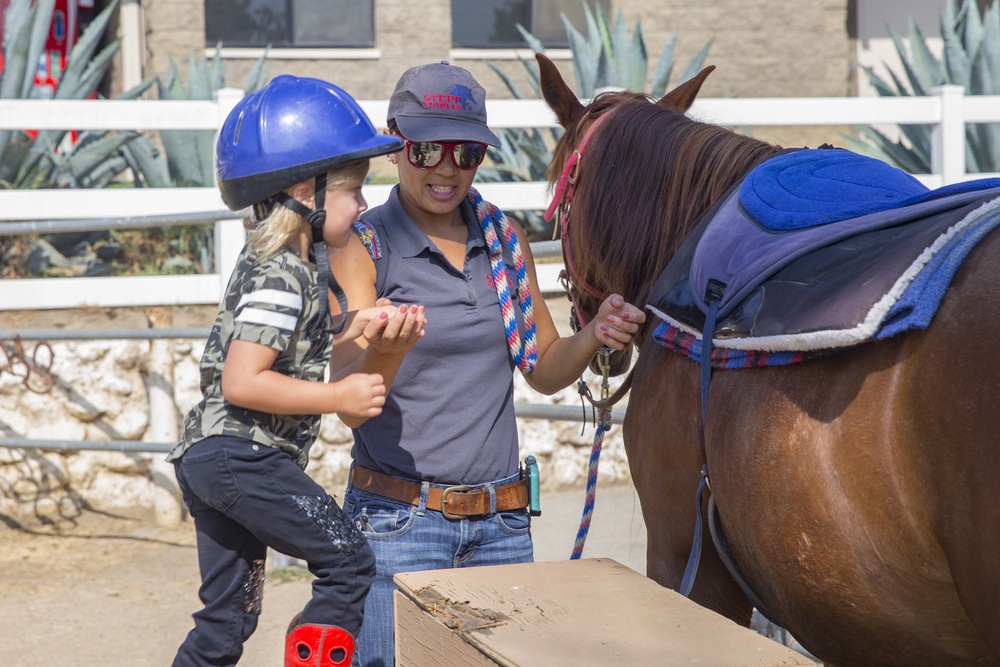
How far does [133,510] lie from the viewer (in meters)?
5.32

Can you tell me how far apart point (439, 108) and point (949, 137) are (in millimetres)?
4097

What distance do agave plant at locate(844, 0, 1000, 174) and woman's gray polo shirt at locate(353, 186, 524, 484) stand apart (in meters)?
4.43

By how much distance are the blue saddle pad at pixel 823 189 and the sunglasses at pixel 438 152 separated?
0.60 meters

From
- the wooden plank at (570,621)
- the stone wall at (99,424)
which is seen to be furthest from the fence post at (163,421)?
the wooden plank at (570,621)

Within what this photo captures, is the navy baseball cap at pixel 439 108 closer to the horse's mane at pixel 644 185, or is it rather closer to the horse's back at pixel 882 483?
the horse's mane at pixel 644 185

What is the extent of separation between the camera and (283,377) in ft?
6.17

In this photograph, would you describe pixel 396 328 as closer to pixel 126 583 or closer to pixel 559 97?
pixel 559 97

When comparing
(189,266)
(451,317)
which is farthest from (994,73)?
(451,317)

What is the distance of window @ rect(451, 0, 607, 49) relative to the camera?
11.2 meters

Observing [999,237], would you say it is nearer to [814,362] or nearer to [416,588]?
[814,362]

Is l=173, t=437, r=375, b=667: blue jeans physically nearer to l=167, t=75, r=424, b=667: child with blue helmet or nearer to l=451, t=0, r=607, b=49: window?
l=167, t=75, r=424, b=667: child with blue helmet

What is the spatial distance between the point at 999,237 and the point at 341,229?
116 centimetres

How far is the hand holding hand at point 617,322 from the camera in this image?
2215mm

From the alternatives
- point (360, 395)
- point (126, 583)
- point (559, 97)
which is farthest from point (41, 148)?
point (360, 395)
